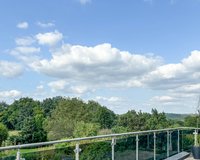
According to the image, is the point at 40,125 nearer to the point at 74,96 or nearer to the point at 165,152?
the point at 74,96

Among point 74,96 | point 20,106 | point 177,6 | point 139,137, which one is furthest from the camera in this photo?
point 20,106

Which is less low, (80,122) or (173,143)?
(80,122)

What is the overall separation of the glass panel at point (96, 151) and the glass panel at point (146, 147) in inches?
52.8

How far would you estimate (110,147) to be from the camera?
609 centimetres

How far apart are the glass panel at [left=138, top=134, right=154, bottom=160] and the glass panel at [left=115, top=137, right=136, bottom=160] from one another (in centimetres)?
33

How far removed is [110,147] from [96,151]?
45cm

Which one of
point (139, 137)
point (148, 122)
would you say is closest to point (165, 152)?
point (139, 137)

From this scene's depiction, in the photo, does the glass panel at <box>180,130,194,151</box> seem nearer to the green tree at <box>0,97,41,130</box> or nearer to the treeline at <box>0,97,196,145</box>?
the treeline at <box>0,97,196,145</box>

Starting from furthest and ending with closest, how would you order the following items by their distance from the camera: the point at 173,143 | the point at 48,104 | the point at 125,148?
the point at 48,104 < the point at 173,143 < the point at 125,148

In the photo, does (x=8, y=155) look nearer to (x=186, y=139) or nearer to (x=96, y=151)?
(x=96, y=151)

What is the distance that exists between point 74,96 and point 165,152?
49.9 metres

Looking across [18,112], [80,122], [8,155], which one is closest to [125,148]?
[8,155]

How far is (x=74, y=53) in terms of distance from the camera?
2155 centimetres

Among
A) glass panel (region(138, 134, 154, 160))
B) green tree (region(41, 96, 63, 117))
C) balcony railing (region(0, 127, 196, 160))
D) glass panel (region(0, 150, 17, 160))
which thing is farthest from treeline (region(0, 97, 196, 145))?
glass panel (region(0, 150, 17, 160))
